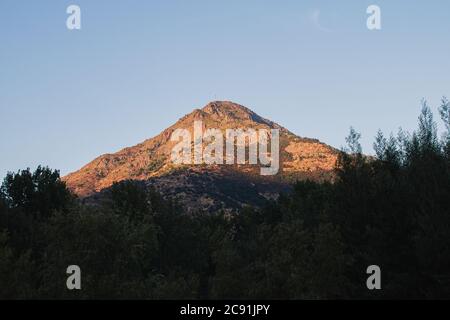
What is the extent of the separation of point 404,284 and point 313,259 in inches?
229

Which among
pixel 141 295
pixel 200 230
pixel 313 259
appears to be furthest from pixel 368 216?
pixel 200 230

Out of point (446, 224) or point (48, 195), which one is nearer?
point (446, 224)

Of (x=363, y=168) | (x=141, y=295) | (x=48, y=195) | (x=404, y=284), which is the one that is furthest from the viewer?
(x=48, y=195)

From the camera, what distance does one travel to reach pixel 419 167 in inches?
1492

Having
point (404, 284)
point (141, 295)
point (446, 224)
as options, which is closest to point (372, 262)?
point (404, 284)

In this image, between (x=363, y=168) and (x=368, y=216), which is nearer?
(x=368, y=216)
